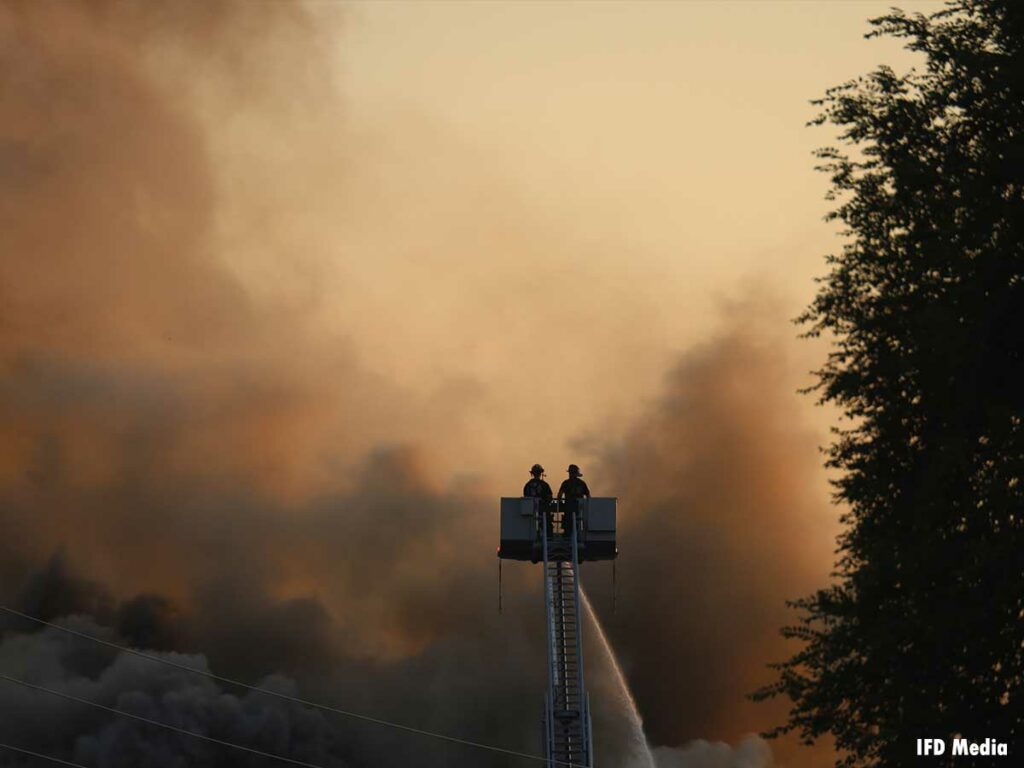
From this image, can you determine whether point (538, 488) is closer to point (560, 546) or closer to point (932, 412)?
point (560, 546)

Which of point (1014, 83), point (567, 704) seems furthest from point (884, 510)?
point (567, 704)

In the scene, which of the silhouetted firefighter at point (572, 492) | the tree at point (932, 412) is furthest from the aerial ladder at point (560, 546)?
the tree at point (932, 412)

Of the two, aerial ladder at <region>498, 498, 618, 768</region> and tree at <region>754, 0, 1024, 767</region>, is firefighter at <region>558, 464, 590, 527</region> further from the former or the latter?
tree at <region>754, 0, 1024, 767</region>

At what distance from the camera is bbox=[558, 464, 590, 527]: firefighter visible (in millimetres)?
49656

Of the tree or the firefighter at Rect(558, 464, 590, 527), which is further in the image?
the firefighter at Rect(558, 464, 590, 527)

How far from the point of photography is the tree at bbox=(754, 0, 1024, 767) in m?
28.3

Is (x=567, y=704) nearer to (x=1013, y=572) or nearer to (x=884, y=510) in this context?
(x=884, y=510)

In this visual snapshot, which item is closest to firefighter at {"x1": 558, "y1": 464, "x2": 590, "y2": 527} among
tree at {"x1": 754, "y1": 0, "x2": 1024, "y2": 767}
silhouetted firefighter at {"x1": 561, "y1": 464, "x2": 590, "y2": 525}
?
silhouetted firefighter at {"x1": 561, "y1": 464, "x2": 590, "y2": 525}

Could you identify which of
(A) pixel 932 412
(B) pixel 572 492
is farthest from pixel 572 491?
(A) pixel 932 412

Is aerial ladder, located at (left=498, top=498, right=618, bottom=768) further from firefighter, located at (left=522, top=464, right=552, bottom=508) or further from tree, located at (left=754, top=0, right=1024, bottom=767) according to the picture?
tree, located at (left=754, top=0, right=1024, bottom=767)

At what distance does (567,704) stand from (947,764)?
Result: 19209mm

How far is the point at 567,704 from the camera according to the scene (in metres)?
46.8

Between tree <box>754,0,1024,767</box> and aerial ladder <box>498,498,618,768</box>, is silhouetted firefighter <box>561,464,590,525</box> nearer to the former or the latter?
aerial ladder <box>498,498,618,768</box>

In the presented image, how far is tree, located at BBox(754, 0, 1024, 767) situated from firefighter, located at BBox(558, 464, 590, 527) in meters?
17.9
